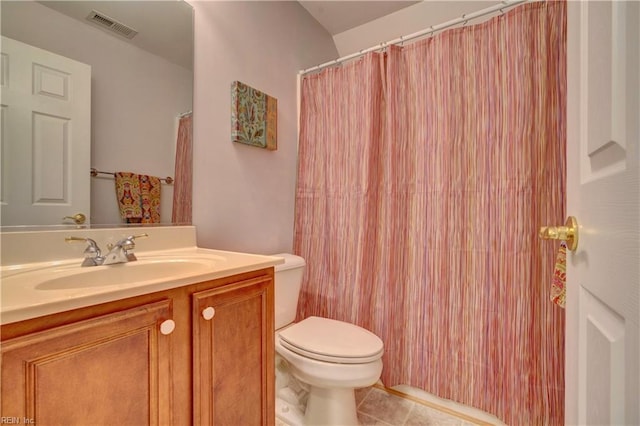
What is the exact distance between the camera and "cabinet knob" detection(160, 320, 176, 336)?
65 centimetres

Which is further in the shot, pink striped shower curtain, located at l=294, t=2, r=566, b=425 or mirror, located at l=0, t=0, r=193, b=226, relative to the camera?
pink striped shower curtain, located at l=294, t=2, r=566, b=425

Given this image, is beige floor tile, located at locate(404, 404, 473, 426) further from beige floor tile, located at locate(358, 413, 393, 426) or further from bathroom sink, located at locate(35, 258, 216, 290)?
bathroom sink, located at locate(35, 258, 216, 290)

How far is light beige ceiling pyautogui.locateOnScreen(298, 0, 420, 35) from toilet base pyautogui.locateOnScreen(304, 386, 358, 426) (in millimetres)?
2184

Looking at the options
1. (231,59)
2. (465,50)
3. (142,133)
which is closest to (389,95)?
(465,50)

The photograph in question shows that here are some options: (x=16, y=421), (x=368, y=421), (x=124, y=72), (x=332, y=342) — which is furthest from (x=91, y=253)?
(x=368, y=421)

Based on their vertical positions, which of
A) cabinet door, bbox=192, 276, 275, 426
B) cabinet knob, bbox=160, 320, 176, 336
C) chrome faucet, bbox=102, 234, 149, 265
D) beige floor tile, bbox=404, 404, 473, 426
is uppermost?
chrome faucet, bbox=102, 234, 149, 265

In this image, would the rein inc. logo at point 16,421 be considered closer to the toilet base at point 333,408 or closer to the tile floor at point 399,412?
the toilet base at point 333,408

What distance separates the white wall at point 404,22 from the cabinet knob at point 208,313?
2.03 metres

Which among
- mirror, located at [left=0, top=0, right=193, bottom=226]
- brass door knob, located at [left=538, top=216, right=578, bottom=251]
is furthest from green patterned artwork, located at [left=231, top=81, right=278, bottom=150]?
brass door knob, located at [left=538, top=216, right=578, bottom=251]

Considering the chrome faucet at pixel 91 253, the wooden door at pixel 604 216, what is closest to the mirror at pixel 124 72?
the chrome faucet at pixel 91 253

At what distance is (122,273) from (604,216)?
1181 millimetres

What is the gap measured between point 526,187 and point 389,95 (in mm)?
786

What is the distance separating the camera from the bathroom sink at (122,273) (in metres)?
0.75

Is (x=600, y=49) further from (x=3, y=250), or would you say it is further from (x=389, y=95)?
(x=3, y=250)
